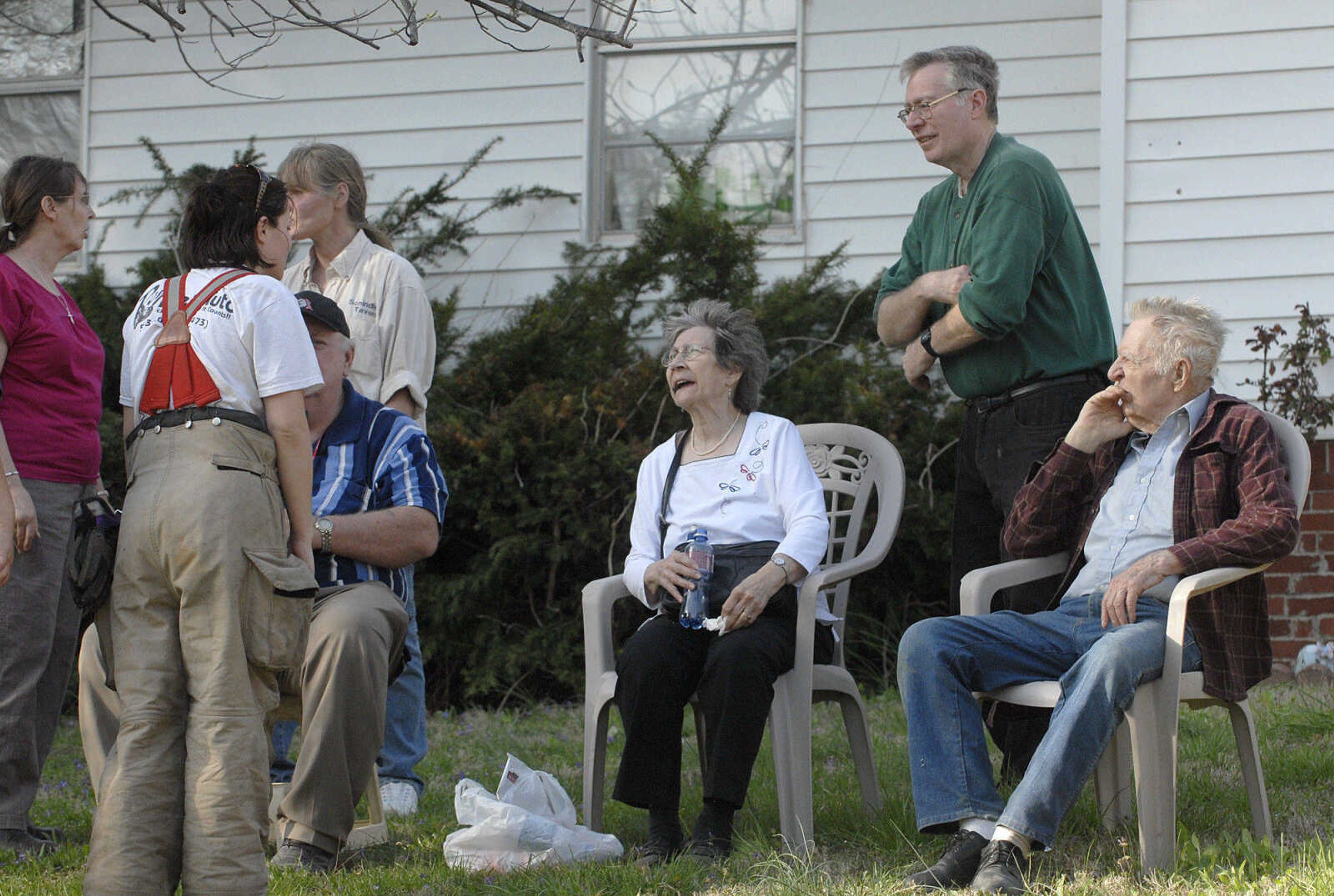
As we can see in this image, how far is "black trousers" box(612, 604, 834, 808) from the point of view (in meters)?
3.50

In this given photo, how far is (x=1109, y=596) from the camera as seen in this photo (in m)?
3.32

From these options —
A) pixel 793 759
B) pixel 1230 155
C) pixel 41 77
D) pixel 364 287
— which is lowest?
pixel 793 759

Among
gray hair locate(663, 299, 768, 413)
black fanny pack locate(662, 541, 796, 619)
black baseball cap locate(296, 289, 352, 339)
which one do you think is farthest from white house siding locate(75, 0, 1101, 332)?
black fanny pack locate(662, 541, 796, 619)

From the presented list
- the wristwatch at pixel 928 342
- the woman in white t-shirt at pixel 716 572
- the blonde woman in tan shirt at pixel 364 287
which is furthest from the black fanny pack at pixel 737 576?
the blonde woman in tan shirt at pixel 364 287

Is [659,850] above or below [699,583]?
below

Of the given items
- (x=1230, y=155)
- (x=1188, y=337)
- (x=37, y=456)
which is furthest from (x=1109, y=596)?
(x=1230, y=155)

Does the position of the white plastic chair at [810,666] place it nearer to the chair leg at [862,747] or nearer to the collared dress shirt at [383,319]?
the chair leg at [862,747]

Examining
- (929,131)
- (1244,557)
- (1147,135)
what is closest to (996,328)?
(929,131)

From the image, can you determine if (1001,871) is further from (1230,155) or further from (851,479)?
(1230,155)

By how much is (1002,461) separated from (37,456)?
2619mm

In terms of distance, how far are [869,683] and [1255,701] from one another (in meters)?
1.74

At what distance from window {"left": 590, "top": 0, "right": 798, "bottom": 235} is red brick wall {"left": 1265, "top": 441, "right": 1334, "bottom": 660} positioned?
2.69 metres

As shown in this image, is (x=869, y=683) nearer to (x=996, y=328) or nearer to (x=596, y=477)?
(x=596, y=477)

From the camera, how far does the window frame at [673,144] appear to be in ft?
22.7
